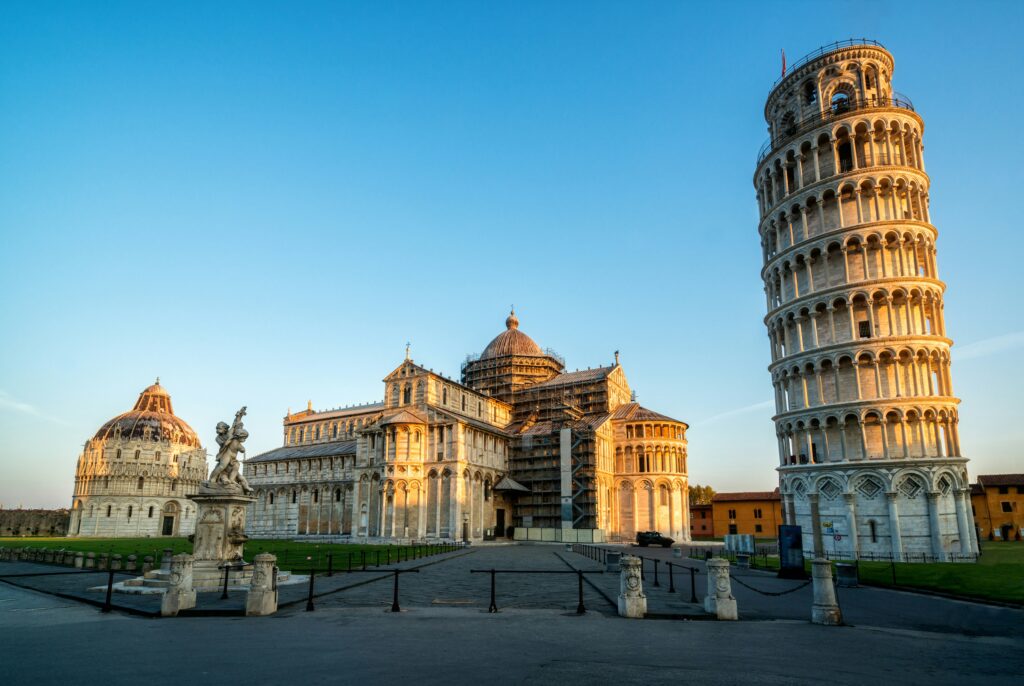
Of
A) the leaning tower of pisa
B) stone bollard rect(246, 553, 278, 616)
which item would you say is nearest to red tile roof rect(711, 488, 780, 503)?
the leaning tower of pisa

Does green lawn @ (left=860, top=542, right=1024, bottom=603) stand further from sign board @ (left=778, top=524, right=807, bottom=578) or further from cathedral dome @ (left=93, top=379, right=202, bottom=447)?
cathedral dome @ (left=93, top=379, right=202, bottom=447)

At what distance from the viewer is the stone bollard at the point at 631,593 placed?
13359 mm

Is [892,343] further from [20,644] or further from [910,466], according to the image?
[20,644]

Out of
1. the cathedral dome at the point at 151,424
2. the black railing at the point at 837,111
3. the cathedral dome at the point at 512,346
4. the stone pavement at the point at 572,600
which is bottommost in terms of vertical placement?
the stone pavement at the point at 572,600

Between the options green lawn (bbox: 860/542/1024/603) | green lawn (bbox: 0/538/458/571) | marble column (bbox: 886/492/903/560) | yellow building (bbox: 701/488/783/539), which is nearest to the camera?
green lawn (bbox: 860/542/1024/603)

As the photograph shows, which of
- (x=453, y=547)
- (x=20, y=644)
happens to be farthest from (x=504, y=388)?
(x=20, y=644)

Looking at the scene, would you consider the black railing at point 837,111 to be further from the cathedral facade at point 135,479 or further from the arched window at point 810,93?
the cathedral facade at point 135,479

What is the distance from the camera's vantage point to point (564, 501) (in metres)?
57.5

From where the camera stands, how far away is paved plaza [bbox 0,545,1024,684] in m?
8.23

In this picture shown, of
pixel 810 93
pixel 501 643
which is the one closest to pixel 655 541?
pixel 810 93

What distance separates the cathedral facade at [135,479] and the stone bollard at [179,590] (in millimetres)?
94190

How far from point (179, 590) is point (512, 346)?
64.4 meters

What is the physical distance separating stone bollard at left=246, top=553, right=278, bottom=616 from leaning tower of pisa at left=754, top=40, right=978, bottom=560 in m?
33.0

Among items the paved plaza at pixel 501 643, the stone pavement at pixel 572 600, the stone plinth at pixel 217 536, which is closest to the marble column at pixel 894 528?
the stone pavement at pixel 572 600
